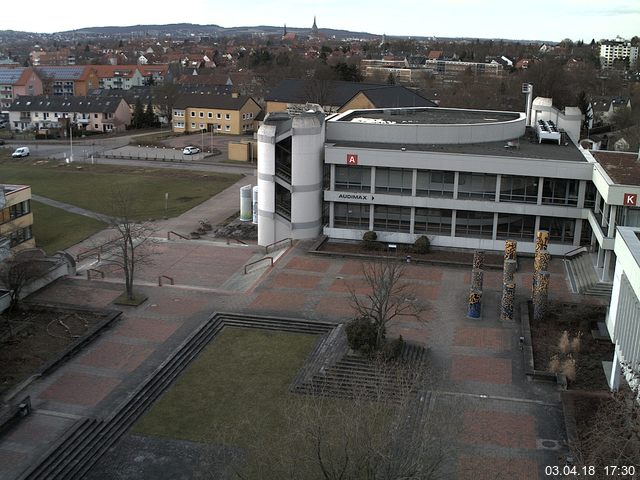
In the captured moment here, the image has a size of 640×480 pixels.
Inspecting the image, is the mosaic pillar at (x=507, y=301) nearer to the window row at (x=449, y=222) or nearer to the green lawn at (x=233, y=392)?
the green lawn at (x=233, y=392)

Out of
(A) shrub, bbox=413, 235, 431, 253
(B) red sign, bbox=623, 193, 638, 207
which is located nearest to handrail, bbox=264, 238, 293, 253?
(A) shrub, bbox=413, 235, 431, 253

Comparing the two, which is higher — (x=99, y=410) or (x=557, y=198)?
(x=557, y=198)

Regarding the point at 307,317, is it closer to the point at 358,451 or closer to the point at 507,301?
the point at 507,301

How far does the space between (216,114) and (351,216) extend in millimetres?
57283

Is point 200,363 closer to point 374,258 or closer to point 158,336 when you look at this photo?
point 158,336

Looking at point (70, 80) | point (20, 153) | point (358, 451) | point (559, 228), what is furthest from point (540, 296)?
point (70, 80)

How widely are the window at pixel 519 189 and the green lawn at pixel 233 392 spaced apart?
A: 672 inches

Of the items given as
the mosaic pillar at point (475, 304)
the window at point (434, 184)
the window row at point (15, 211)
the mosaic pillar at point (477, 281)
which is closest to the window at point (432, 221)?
the window at point (434, 184)

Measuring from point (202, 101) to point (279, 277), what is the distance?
2576 inches

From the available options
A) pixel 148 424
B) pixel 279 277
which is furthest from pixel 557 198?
pixel 148 424

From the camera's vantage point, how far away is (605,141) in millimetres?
73750

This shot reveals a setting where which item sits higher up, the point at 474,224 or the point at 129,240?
the point at 129,240

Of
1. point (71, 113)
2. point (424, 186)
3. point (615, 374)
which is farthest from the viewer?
point (71, 113)

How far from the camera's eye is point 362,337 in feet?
91.9
